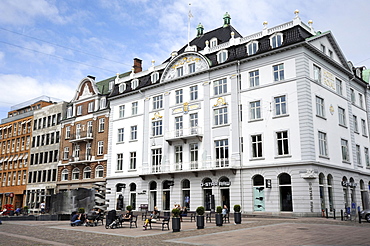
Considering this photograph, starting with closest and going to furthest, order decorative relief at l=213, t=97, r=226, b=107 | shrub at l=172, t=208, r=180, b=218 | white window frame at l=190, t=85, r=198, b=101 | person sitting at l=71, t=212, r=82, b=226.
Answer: shrub at l=172, t=208, r=180, b=218 → person sitting at l=71, t=212, r=82, b=226 → decorative relief at l=213, t=97, r=226, b=107 → white window frame at l=190, t=85, r=198, b=101

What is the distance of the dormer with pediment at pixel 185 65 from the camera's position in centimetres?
3950

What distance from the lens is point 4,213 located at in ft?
141

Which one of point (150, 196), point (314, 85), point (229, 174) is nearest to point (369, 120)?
point (314, 85)

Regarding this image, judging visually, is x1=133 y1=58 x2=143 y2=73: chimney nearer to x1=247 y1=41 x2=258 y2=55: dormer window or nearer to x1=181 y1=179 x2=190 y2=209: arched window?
x1=181 y1=179 x2=190 y2=209: arched window

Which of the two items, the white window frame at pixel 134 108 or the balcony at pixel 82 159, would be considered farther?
the balcony at pixel 82 159

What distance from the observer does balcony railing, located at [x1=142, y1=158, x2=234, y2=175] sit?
35206mm

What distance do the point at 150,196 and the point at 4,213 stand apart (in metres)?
17.4


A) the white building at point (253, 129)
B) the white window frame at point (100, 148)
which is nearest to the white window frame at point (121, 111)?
the white building at point (253, 129)

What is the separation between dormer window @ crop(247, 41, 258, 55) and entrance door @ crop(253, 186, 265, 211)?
1309 centimetres

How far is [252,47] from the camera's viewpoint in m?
35.9

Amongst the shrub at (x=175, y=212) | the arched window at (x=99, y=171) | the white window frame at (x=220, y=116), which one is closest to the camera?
the shrub at (x=175, y=212)

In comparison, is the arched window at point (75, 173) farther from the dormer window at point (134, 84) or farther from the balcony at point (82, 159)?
the dormer window at point (134, 84)

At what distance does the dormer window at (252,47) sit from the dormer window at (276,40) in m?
1.70

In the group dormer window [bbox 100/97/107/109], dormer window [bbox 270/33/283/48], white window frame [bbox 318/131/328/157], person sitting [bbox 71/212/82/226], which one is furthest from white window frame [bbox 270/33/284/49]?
dormer window [bbox 100/97/107/109]
